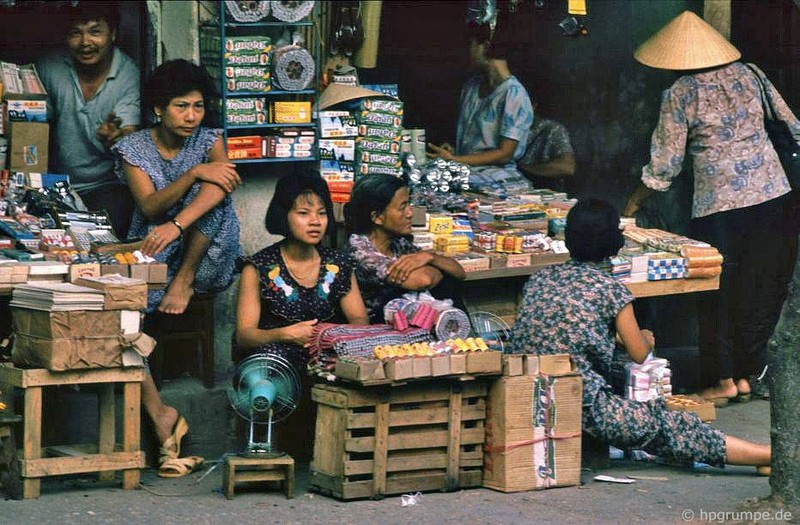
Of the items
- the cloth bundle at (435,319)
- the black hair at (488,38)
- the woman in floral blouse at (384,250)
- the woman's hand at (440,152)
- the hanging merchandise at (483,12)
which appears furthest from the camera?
the black hair at (488,38)

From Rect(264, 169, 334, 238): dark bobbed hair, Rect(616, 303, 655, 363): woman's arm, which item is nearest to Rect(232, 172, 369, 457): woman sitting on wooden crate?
Rect(264, 169, 334, 238): dark bobbed hair

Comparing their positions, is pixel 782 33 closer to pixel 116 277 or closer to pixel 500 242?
pixel 500 242

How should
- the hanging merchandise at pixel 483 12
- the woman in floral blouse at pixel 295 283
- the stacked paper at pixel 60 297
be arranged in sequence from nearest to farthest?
1. the stacked paper at pixel 60 297
2. the woman in floral blouse at pixel 295 283
3. the hanging merchandise at pixel 483 12

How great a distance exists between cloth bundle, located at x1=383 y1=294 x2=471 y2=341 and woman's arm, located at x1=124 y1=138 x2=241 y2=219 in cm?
114

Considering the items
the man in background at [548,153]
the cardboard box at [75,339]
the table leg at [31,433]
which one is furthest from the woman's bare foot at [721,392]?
the table leg at [31,433]

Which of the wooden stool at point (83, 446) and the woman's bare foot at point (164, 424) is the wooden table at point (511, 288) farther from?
the wooden stool at point (83, 446)

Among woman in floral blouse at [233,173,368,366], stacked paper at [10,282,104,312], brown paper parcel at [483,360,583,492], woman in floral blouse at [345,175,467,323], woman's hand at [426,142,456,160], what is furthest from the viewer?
woman's hand at [426,142,456,160]

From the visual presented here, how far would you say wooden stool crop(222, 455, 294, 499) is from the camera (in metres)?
6.76

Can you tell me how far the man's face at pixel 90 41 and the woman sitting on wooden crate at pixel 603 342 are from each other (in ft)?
9.70

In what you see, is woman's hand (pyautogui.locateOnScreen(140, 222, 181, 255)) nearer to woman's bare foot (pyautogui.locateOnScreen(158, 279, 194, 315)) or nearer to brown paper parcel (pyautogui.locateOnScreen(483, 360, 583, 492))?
woman's bare foot (pyautogui.locateOnScreen(158, 279, 194, 315))

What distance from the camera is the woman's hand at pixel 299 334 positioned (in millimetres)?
7234

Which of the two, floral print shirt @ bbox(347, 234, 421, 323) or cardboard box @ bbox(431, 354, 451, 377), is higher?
floral print shirt @ bbox(347, 234, 421, 323)

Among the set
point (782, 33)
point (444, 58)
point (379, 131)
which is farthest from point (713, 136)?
point (444, 58)

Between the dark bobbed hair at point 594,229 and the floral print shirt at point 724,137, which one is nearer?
the dark bobbed hair at point 594,229
